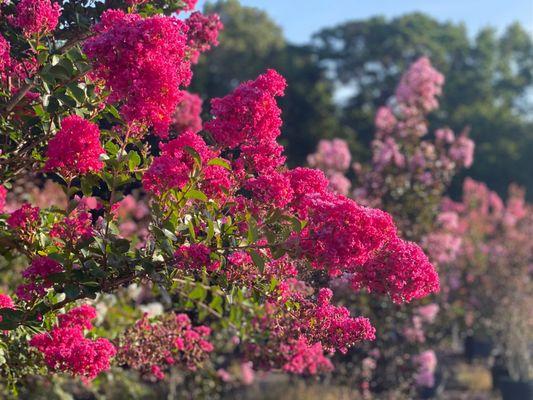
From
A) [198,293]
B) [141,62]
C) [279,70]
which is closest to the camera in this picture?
[141,62]

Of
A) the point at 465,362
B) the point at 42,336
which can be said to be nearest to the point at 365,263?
the point at 42,336

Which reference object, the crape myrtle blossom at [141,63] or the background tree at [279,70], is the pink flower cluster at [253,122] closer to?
the crape myrtle blossom at [141,63]

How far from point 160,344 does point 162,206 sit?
133 centimetres

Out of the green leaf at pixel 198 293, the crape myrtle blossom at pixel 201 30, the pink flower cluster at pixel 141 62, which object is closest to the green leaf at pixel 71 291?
the pink flower cluster at pixel 141 62

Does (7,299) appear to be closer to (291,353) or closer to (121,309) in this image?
(291,353)

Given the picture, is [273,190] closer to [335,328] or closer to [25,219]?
[335,328]

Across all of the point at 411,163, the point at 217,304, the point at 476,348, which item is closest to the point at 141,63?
the point at 217,304

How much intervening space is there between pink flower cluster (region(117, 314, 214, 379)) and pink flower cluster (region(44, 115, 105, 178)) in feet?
4.66

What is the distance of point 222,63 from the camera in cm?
3041

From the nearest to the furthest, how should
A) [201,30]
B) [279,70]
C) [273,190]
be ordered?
[273,190] < [201,30] < [279,70]

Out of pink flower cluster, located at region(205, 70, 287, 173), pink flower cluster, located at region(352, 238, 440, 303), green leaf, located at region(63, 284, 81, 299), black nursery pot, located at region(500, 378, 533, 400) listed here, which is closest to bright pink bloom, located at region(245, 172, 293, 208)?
pink flower cluster, located at region(205, 70, 287, 173)

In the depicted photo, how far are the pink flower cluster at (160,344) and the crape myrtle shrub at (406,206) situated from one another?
9.47 feet

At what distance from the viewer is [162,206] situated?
2768mm

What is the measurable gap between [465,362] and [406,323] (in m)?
8.00
